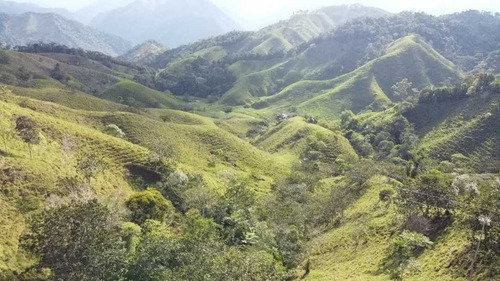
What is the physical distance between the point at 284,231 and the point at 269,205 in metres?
18.2

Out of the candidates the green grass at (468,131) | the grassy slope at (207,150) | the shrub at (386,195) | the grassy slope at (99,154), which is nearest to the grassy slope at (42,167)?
the grassy slope at (99,154)

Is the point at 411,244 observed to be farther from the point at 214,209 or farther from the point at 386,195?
the point at 214,209

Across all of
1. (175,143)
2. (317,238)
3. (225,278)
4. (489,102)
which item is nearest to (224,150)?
(175,143)

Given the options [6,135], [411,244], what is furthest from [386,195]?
[6,135]

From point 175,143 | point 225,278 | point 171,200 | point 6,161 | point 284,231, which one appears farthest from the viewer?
point 175,143

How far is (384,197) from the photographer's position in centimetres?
7850

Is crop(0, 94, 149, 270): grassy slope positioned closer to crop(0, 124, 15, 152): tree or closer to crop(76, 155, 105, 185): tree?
crop(0, 124, 15, 152): tree

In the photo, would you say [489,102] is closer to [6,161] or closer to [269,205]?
[269,205]

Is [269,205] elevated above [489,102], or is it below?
below

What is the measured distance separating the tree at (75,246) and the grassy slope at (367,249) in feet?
95.0

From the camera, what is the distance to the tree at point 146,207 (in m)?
67.4

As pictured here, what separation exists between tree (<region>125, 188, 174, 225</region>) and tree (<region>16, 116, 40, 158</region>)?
67.8ft

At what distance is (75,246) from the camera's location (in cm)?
4250

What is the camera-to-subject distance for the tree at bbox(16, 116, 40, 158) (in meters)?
70.4
